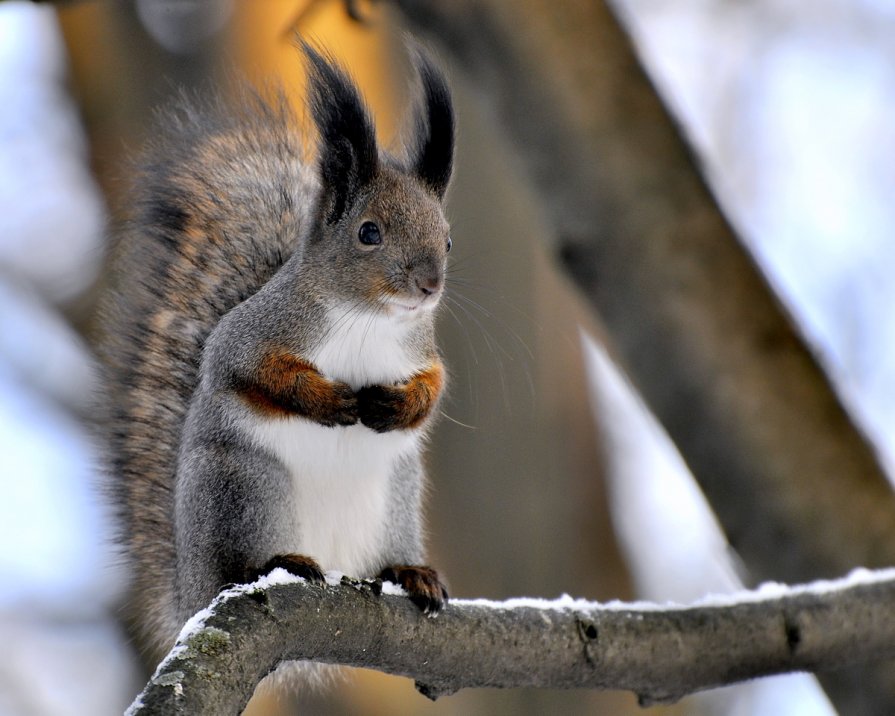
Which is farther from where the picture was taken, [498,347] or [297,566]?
[498,347]

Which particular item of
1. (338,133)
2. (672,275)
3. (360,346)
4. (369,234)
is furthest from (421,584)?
(672,275)

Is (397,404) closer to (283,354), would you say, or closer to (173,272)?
(283,354)

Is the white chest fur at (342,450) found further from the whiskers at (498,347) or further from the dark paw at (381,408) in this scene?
the whiskers at (498,347)

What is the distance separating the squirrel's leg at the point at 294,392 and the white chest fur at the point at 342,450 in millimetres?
33

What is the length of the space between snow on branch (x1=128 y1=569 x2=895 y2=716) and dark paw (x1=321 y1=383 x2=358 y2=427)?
0.27m

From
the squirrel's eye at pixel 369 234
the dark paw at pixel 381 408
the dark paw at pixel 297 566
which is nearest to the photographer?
the dark paw at pixel 297 566

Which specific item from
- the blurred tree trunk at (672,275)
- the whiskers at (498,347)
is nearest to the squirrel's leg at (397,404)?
the blurred tree trunk at (672,275)

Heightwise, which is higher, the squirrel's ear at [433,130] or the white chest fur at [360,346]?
→ the squirrel's ear at [433,130]

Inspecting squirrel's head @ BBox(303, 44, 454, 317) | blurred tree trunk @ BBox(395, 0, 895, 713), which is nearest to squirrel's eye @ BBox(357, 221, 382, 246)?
squirrel's head @ BBox(303, 44, 454, 317)

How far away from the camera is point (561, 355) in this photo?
11.5ft

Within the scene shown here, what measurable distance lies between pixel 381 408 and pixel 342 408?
0.26 ft

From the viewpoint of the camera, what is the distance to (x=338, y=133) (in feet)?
6.53

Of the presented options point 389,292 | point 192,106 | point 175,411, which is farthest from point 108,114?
point 389,292

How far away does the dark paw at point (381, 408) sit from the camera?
74.6 inches
